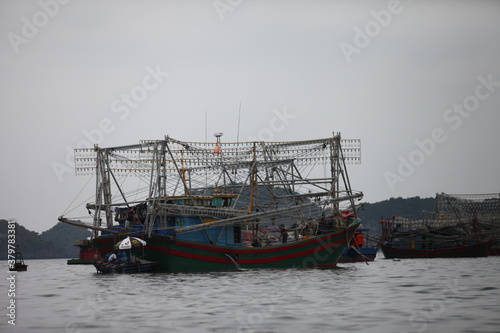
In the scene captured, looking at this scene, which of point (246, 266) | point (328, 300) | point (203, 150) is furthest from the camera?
point (203, 150)

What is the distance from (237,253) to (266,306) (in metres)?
25.6

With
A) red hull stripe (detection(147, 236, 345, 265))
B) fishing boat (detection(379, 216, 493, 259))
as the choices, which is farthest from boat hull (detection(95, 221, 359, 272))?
fishing boat (detection(379, 216, 493, 259))

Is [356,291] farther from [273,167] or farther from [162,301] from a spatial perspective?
[273,167]

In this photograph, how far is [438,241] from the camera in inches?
3816

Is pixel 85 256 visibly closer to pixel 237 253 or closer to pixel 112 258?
pixel 112 258

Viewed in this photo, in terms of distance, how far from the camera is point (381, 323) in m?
23.8

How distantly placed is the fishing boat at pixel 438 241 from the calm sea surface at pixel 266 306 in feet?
174

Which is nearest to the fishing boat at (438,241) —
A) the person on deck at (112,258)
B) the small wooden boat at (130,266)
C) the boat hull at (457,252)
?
the boat hull at (457,252)

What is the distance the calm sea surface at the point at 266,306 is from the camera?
23906 millimetres

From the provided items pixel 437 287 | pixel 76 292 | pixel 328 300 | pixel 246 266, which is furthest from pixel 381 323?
pixel 246 266

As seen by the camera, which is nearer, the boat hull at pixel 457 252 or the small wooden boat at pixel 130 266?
the small wooden boat at pixel 130 266

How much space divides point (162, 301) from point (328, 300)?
735 centimetres

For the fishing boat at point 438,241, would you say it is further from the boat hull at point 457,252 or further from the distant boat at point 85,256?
the distant boat at point 85,256

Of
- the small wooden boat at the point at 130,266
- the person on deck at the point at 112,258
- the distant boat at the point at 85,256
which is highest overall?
the person on deck at the point at 112,258
